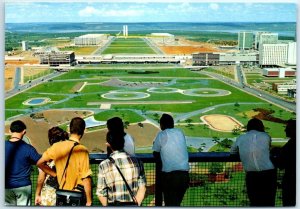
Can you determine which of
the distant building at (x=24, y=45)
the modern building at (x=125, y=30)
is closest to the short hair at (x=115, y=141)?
the modern building at (x=125, y=30)

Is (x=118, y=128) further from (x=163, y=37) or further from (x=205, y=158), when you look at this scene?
(x=163, y=37)

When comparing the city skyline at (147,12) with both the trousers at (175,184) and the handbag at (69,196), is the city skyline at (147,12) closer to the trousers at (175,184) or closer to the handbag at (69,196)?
the trousers at (175,184)

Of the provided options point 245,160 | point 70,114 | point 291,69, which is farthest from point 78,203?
point 291,69

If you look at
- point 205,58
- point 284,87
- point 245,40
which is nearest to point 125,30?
point 205,58

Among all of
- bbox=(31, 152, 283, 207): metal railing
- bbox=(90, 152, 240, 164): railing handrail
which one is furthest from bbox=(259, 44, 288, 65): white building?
bbox=(90, 152, 240, 164): railing handrail

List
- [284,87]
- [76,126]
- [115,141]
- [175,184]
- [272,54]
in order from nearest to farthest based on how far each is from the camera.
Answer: [115,141] → [76,126] → [175,184] → [284,87] → [272,54]

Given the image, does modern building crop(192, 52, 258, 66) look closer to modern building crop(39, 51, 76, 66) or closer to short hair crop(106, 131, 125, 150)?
modern building crop(39, 51, 76, 66)
